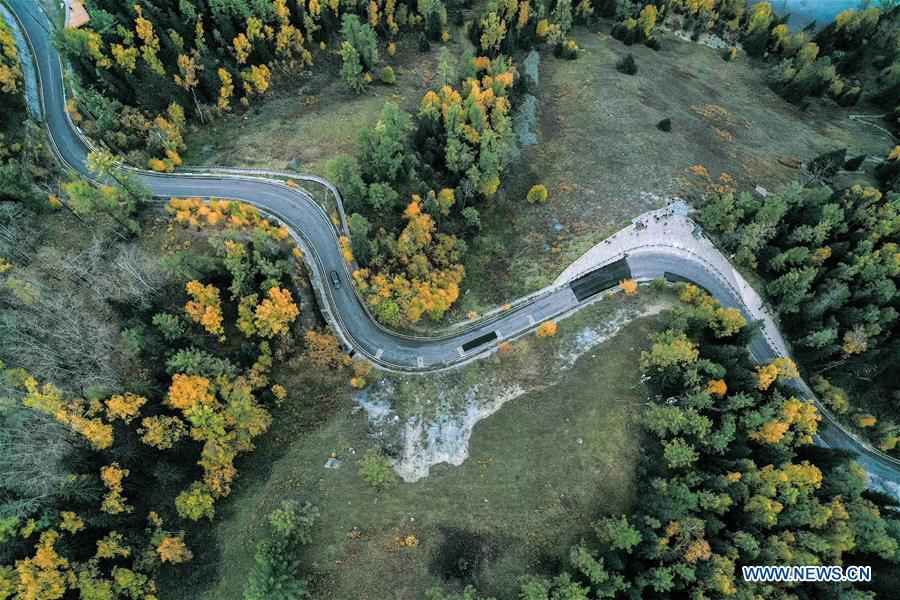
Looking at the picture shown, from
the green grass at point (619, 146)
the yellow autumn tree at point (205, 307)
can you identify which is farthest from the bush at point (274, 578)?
the green grass at point (619, 146)

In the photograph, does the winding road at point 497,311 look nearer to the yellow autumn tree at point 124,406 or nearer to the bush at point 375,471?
the bush at point 375,471

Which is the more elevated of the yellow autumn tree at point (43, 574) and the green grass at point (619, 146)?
the green grass at point (619, 146)

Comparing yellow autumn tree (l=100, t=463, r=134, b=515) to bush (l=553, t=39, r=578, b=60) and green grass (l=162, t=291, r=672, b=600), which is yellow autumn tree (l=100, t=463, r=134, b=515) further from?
bush (l=553, t=39, r=578, b=60)

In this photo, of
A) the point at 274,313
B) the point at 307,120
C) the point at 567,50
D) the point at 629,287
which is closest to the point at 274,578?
the point at 274,313

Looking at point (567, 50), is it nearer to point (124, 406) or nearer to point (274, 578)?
point (124, 406)

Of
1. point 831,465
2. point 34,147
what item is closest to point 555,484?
point 831,465

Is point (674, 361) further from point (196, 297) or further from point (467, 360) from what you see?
point (196, 297)
